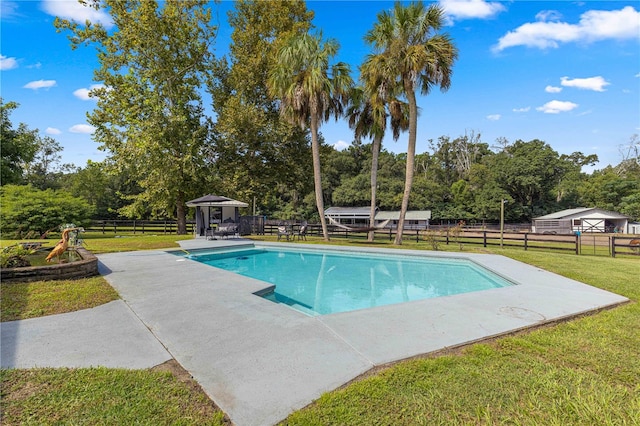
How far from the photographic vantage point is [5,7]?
5461 mm

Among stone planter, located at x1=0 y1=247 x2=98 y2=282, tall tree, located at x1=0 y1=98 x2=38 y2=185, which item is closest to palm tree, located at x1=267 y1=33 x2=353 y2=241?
stone planter, located at x1=0 y1=247 x2=98 y2=282

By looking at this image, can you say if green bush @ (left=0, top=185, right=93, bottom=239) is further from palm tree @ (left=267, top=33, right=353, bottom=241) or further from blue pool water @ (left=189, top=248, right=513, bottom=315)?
palm tree @ (left=267, top=33, right=353, bottom=241)

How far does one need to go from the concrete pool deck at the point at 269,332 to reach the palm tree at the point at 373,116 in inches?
388

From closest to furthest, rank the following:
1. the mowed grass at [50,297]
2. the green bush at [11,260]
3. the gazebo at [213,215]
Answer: the mowed grass at [50,297]
the green bush at [11,260]
the gazebo at [213,215]

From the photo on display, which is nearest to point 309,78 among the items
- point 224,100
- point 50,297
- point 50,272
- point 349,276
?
point 224,100

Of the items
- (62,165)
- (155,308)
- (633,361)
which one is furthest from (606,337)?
(62,165)

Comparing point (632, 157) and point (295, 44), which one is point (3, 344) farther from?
point (632, 157)

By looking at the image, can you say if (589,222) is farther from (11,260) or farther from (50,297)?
(11,260)

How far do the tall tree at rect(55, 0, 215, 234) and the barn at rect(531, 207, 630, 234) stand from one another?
36.7 meters

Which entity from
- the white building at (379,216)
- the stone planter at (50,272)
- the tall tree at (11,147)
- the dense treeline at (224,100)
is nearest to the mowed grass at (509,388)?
the stone planter at (50,272)

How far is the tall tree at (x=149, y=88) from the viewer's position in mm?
15836

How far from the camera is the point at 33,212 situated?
45.1ft

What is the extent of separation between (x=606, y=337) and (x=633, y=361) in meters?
0.60

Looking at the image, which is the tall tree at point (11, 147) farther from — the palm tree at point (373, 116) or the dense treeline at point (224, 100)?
the palm tree at point (373, 116)
